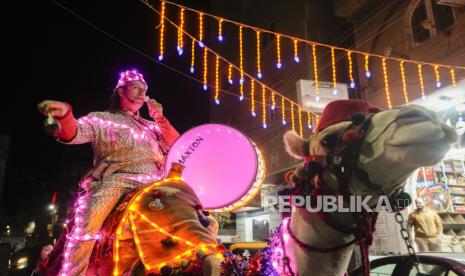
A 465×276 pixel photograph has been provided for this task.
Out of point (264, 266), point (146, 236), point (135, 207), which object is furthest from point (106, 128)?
point (264, 266)

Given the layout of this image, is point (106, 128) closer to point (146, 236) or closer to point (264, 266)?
point (146, 236)

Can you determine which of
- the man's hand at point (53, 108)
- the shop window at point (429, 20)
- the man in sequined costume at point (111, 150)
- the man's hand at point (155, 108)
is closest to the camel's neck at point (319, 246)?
the man in sequined costume at point (111, 150)

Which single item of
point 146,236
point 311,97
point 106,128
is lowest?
point 146,236

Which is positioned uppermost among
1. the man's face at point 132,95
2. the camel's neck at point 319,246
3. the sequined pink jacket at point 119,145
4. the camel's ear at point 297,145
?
the man's face at point 132,95

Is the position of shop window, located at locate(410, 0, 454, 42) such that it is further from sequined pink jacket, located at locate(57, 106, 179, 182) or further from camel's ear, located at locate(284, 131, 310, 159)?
camel's ear, located at locate(284, 131, 310, 159)

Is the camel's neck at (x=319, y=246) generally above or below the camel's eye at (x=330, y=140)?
below

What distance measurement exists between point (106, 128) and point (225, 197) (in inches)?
47.4

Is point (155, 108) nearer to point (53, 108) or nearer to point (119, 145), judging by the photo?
point (119, 145)

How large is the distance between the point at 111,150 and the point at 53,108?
2.46 ft

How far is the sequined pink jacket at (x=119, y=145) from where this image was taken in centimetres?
314

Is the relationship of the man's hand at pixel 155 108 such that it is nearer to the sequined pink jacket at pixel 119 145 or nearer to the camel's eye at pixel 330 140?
the sequined pink jacket at pixel 119 145

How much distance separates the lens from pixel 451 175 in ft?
35.8

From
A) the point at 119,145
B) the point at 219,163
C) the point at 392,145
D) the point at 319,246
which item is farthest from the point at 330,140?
the point at 119,145

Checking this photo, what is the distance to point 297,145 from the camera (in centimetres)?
183
